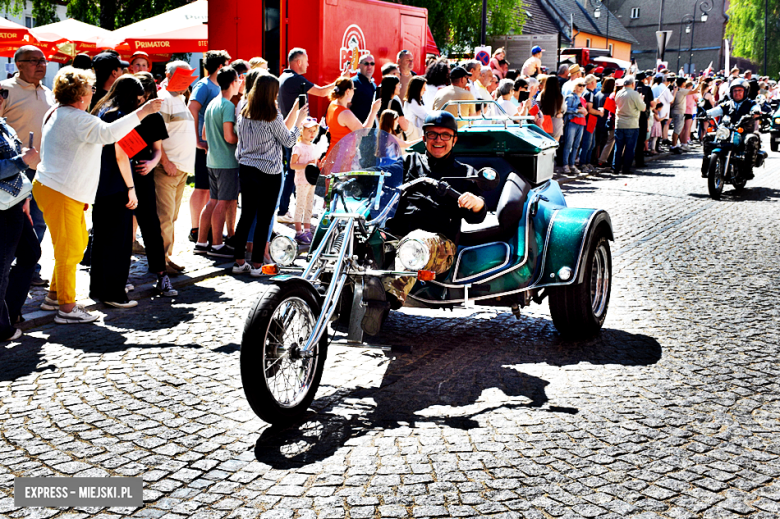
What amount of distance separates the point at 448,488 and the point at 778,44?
3477 inches

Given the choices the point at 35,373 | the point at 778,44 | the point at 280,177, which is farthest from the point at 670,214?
the point at 778,44

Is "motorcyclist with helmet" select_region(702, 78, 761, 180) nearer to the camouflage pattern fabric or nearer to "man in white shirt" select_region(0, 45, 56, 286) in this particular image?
the camouflage pattern fabric

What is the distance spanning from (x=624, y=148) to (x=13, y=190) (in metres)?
14.9

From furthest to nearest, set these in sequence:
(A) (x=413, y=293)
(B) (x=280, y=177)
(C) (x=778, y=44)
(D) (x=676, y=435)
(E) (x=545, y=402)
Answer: (C) (x=778, y=44) < (B) (x=280, y=177) < (A) (x=413, y=293) < (E) (x=545, y=402) < (D) (x=676, y=435)

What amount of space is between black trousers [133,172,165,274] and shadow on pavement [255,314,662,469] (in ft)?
7.49

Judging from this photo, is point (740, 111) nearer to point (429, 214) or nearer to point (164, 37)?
point (429, 214)

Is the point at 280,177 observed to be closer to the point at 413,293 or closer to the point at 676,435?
the point at 413,293

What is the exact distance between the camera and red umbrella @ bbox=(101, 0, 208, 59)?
1867cm

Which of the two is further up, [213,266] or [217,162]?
[217,162]

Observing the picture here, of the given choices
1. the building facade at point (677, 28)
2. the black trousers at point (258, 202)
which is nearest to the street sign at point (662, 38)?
the black trousers at point (258, 202)

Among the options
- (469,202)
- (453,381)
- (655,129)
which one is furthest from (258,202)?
(655,129)

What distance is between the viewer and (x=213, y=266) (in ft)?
29.3

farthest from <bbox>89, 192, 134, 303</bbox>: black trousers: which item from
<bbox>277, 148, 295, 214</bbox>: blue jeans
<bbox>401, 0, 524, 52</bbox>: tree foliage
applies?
<bbox>401, 0, 524, 52</bbox>: tree foliage

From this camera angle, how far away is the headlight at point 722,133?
14641 millimetres
